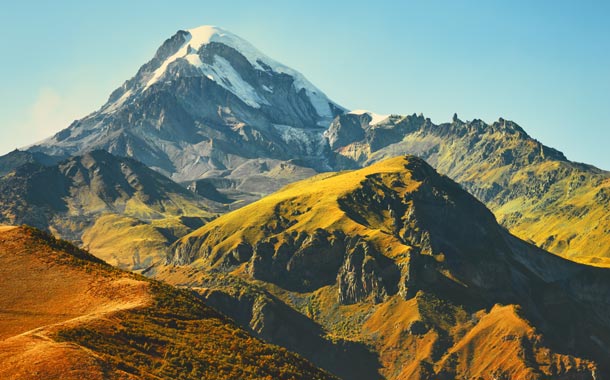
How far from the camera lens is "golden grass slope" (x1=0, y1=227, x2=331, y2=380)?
11700cm

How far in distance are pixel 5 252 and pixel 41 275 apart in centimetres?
1241

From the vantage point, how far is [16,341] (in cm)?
11906

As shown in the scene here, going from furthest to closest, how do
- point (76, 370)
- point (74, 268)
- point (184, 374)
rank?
1. point (74, 268)
2. point (184, 374)
3. point (76, 370)

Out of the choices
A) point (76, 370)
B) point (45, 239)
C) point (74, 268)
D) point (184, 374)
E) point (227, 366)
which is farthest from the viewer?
point (45, 239)

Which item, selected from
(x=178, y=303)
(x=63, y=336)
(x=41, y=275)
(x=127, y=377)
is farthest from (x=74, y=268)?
(x=127, y=377)

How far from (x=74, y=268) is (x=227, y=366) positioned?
39.1 m

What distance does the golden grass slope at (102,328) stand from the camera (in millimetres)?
117000

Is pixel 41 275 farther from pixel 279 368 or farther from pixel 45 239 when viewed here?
pixel 279 368

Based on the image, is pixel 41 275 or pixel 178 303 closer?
pixel 41 275

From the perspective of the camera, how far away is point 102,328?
134500mm

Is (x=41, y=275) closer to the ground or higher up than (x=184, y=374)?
higher up

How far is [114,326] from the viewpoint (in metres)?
137

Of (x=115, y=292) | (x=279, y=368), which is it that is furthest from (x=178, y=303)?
(x=279, y=368)

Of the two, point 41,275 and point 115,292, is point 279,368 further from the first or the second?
point 41,275
